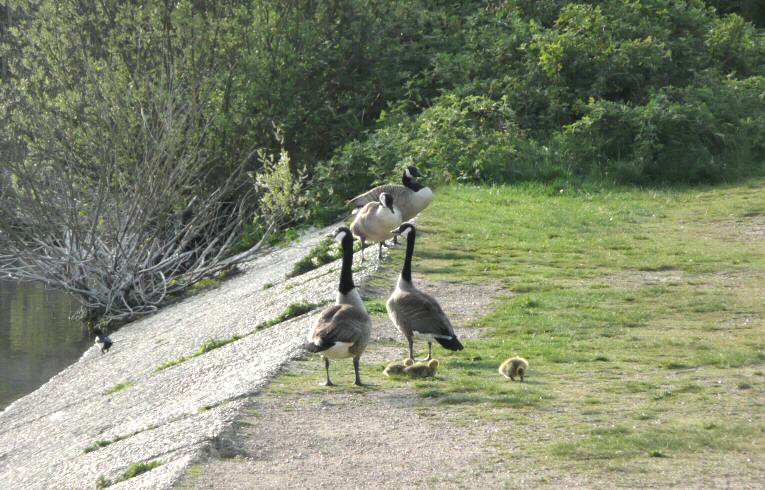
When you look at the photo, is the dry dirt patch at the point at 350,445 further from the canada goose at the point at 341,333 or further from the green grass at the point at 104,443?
the green grass at the point at 104,443

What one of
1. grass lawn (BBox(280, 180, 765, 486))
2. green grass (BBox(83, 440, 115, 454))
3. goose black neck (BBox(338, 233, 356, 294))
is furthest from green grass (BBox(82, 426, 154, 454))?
goose black neck (BBox(338, 233, 356, 294))

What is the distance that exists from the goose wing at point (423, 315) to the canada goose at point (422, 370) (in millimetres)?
324

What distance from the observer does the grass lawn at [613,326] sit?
836 centimetres

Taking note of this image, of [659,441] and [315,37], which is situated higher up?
[315,37]

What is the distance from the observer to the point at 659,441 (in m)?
8.34

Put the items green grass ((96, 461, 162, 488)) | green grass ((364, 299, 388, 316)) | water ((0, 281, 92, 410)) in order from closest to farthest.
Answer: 1. green grass ((96, 461, 162, 488))
2. green grass ((364, 299, 388, 316))
3. water ((0, 281, 92, 410))

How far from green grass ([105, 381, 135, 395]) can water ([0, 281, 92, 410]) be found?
2.74 meters

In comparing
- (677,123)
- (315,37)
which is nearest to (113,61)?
(315,37)

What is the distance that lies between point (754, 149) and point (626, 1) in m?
5.67

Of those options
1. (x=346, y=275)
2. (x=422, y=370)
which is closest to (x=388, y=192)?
(x=346, y=275)

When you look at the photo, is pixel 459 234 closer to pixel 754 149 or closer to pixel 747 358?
pixel 747 358

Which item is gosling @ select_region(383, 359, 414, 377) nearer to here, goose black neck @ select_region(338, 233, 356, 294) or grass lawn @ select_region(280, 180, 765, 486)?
grass lawn @ select_region(280, 180, 765, 486)

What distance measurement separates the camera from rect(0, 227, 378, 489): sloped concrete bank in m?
9.57

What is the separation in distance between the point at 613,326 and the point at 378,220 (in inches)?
164
